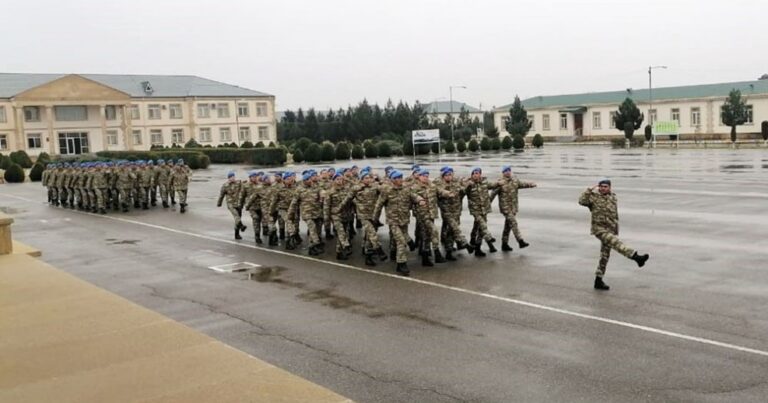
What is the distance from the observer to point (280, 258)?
1456 cm

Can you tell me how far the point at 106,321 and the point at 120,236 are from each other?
1221 cm

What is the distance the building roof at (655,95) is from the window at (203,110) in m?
37.4

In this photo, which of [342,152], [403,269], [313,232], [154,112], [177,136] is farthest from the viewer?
[177,136]

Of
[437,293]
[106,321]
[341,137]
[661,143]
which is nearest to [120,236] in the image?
[437,293]

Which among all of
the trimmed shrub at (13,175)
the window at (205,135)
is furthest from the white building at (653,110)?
the trimmed shrub at (13,175)

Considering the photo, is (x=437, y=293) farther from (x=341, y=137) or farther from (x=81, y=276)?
(x=341, y=137)

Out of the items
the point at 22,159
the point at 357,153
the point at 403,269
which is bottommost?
the point at 403,269

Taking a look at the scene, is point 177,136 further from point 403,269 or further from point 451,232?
point 403,269

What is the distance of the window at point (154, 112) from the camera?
7994cm

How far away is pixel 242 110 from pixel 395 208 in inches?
2954

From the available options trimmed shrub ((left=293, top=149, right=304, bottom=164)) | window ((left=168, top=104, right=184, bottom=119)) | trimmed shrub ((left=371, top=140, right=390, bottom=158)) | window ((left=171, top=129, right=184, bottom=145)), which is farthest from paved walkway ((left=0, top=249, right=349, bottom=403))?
window ((left=171, top=129, right=184, bottom=145))

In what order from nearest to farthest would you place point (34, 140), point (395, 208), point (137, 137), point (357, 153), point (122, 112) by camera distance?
point (395, 208) → point (357, 153) → point (34, 140) → point (122, 112) → point (137, 137)

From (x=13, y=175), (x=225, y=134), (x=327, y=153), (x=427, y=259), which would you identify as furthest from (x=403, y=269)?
(x=225, y=134)

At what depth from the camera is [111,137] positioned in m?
76.9
